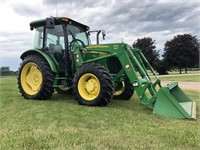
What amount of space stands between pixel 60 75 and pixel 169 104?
3468 mm

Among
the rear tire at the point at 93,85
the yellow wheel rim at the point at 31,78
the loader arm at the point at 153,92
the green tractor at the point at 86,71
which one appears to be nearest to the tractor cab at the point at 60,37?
the green tractor at the point at 86,71

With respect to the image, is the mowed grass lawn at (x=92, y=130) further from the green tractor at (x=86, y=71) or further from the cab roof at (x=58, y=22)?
the cab roof at (x=58, y=22)

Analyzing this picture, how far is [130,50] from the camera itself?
6547mm

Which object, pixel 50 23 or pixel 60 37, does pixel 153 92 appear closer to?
pixel 50 23

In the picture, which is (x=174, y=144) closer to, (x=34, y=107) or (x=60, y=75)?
(x=34, y=107)

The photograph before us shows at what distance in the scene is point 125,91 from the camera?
7.99m

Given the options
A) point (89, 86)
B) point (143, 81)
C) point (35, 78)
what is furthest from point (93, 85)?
point (35, 78)

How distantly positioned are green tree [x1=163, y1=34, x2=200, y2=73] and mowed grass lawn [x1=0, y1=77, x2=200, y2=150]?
122 feet

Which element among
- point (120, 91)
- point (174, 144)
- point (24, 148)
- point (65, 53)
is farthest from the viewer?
point (120, 91)

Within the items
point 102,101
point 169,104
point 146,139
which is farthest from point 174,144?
point 102,101

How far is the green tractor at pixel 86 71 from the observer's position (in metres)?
6.02

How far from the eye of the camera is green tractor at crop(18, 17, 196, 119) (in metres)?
6.02

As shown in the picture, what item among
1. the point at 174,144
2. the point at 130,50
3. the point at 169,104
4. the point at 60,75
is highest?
the point at 130,50

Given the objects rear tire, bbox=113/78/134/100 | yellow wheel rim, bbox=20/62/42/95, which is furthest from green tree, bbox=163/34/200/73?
yellow wheel rim, bbox=20/62/42/95
